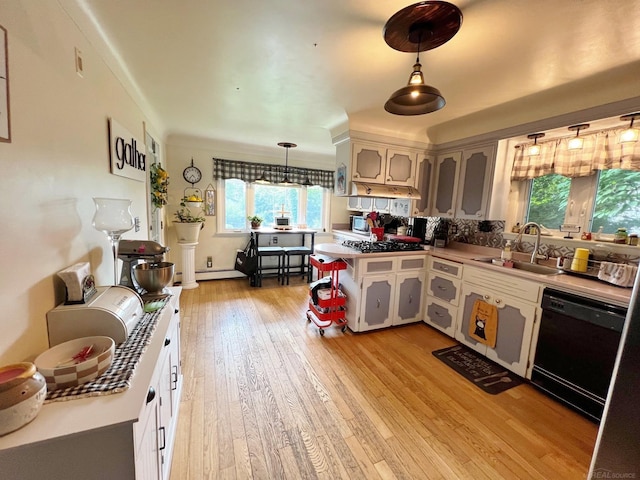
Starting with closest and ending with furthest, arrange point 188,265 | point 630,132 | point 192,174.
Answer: point 630,132, point 188,265, point 192,174

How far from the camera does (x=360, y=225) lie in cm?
498

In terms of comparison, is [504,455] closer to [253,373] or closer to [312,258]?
[253,373]

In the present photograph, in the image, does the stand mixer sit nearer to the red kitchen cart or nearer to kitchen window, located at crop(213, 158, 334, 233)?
the red kitchen cart

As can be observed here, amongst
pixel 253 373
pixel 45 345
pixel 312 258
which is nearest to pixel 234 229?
pixel 312 258

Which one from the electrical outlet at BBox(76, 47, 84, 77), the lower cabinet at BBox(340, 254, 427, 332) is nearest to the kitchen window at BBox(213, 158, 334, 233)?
the lower cabinet at BBox(340, 254, 427, 332)

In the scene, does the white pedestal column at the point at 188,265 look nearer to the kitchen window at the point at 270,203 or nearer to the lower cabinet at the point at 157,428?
the kitchen window at the point at 270,203

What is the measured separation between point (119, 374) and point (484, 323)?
2.73 metres

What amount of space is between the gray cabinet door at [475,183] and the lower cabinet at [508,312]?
0.75 m

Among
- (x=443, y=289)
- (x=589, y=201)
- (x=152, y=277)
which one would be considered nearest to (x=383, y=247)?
(x=443, y=289)

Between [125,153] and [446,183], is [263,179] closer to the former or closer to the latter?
[125,153]

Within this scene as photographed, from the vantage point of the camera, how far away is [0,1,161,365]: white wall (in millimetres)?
875

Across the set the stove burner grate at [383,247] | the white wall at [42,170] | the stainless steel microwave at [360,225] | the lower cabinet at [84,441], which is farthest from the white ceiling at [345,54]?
the stainless steel microwave at [360,225]

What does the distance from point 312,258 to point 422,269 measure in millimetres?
1305

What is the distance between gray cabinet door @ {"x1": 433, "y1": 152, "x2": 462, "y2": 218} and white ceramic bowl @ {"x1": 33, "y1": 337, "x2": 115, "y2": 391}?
11.0 ft
